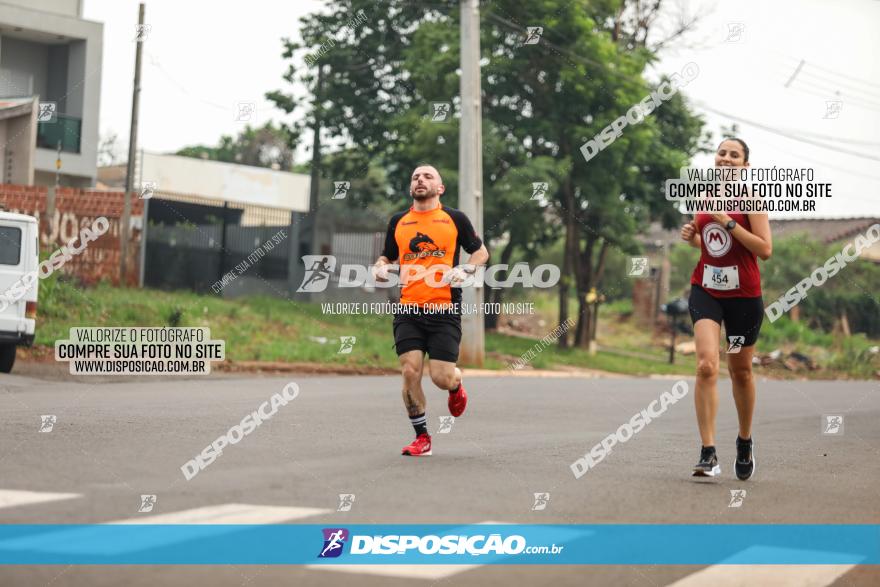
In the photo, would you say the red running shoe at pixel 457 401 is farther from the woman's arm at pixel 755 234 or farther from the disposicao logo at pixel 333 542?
the disposicao logo at pixel 333 542

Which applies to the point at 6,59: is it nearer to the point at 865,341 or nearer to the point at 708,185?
the point at 708,185

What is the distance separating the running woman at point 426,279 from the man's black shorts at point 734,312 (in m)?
1.44

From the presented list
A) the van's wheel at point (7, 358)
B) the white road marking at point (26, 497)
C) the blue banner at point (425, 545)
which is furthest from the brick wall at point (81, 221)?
the blue banner at point (425, 545)

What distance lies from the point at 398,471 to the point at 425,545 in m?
2.91

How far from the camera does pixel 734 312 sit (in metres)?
7.46

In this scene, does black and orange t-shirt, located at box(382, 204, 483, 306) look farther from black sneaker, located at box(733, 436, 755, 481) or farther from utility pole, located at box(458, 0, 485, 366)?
utility pole, located at box(458, 0, 485, 366)

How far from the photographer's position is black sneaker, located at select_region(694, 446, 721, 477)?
750 cm

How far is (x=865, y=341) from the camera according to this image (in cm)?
3128

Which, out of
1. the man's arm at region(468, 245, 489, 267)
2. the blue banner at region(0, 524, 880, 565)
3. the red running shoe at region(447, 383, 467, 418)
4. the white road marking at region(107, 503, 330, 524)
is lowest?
the white road marking at region(107, 503, 330, 524)

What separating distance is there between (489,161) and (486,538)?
24.3 meters

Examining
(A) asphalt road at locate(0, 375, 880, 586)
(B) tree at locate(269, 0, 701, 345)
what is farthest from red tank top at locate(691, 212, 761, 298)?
(B) tree at locate(269, 0, 701, 345)

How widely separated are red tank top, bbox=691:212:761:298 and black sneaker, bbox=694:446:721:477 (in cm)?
91

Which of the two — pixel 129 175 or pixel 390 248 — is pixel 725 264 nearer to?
pixel 390 248

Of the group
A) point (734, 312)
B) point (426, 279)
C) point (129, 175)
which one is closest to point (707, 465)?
point (734, 312)
